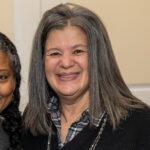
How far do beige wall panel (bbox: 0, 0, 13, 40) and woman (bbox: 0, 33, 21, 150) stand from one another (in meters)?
0.42

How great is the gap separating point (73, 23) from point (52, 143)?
510 mm

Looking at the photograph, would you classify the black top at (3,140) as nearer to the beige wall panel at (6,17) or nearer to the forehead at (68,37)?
the forehead at (68,37)

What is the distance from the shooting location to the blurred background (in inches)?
76.6

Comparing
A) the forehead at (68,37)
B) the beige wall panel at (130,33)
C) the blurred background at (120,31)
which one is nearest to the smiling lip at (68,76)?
the forehead at (68,37)

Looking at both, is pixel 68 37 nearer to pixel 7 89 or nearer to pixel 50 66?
pixel 50 66

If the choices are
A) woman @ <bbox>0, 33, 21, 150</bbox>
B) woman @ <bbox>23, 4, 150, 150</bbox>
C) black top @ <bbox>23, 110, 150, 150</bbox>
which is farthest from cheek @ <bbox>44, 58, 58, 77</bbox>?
black top @ <bbox>23, 110, 150, 150</bbox>

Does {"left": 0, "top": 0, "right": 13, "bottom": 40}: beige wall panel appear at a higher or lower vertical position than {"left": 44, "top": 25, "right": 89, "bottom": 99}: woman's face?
higher

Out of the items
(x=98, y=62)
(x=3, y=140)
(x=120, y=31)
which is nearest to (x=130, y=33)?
(x=120, y=31)

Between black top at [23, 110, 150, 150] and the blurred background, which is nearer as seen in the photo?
black top at [23, 110, 150, 150]

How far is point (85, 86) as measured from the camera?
1457 millimetres

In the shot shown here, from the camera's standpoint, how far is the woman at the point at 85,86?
1369 mm

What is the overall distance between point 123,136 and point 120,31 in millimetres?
859

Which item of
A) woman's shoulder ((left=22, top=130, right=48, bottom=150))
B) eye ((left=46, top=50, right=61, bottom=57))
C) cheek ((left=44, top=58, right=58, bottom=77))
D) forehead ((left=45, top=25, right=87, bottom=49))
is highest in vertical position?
forehead ((left=45, top=25, right=87, bottom=49))

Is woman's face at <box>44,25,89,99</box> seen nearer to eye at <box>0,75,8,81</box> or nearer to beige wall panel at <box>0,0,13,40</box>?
eye at <box>0,75,8,81</box>
